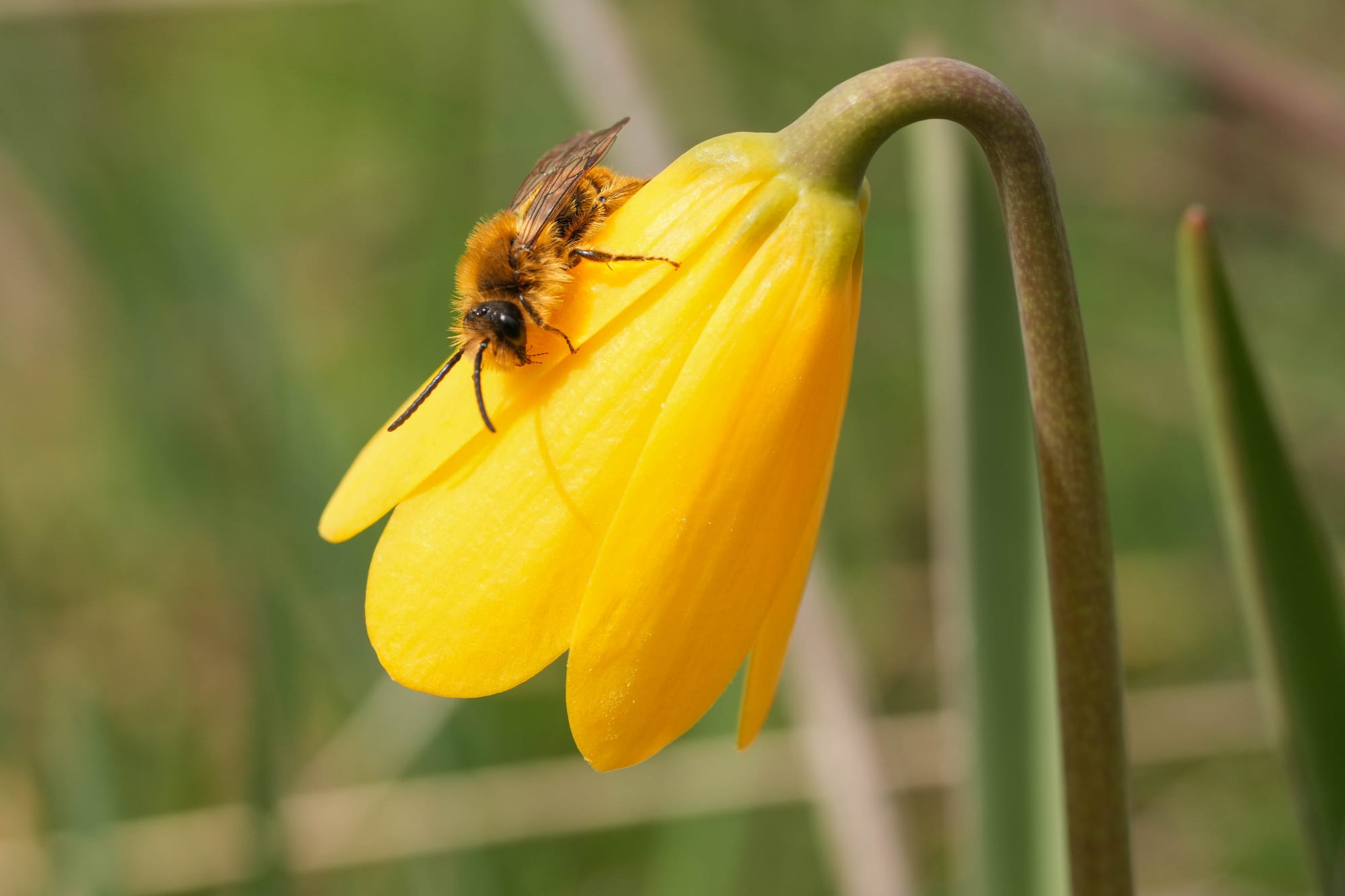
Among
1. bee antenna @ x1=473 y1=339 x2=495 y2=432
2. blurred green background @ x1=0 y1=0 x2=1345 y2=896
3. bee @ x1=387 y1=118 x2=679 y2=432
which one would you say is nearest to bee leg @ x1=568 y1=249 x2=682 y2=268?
bee @ x1=387 y1=118 x2=679 y2=432

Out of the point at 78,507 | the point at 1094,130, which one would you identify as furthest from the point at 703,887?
the point at 1094,130

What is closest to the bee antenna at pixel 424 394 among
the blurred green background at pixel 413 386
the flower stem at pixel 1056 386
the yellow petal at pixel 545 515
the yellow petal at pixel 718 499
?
the yellow petal at pixel 545 515

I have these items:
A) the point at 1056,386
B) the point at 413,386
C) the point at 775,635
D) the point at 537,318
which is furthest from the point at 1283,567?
the point at 413,386

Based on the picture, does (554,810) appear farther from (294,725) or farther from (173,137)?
(173,137)

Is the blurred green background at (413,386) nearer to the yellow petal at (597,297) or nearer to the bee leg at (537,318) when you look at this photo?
the yellow petal at (597,297)

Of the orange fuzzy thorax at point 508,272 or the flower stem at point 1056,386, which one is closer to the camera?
the flower stem at point 1056,386

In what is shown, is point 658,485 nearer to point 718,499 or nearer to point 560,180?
point 718,499
